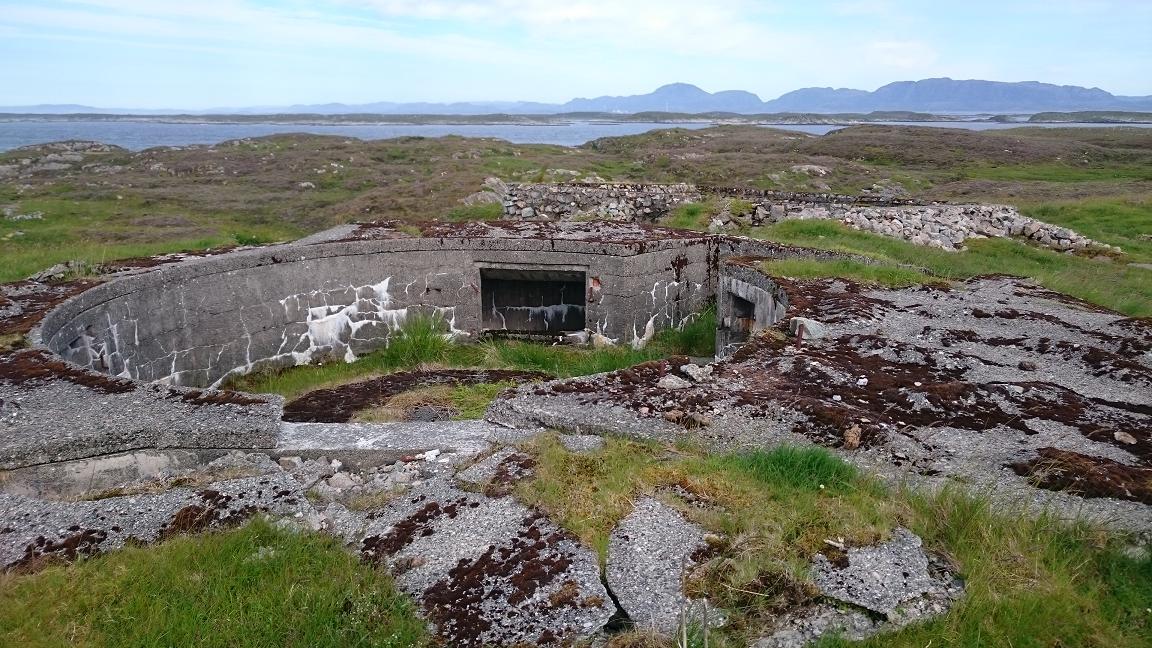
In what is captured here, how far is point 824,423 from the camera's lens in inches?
207

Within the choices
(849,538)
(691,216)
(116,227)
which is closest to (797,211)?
(691,216)

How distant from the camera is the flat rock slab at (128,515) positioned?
378 cm

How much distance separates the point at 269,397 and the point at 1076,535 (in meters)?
5.30

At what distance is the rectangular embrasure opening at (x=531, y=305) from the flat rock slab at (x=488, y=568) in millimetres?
7581

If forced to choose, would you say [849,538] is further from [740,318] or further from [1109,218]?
[1109,218]

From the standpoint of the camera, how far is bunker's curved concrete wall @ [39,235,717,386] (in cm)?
864

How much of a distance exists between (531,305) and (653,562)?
8515mm

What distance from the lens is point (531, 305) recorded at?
11930mm

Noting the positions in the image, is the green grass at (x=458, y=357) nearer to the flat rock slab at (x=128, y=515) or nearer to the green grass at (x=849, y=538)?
the green grass at (x=849, y=538)

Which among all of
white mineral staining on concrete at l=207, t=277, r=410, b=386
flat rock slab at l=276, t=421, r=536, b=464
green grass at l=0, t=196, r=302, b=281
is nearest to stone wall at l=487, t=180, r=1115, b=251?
white mineral staining on concrete at l=207, t=277, r=410, b=386

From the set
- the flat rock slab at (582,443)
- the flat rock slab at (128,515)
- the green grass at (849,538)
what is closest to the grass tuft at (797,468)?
the green grass at (849,538)

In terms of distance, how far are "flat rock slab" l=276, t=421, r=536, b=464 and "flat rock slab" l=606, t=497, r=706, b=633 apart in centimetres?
141

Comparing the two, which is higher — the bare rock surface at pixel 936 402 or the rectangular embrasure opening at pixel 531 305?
the bare rock surface at pixel 936 402

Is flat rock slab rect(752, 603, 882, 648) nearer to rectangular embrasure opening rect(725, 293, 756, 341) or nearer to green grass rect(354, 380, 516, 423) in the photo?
green grass rect(354, 380, 516, 423)
